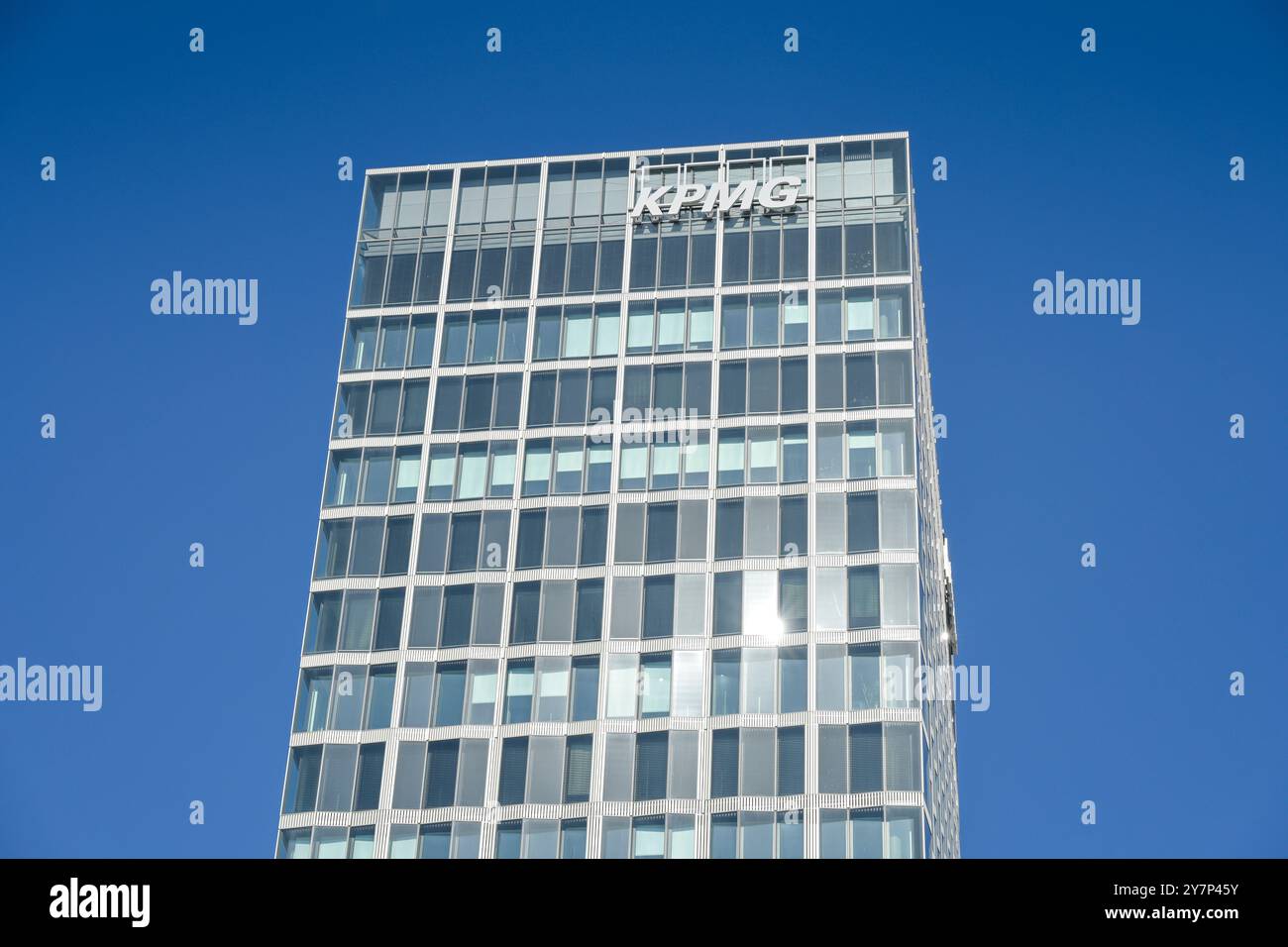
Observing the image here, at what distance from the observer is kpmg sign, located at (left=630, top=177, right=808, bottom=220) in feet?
316

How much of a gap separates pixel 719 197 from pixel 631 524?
68.4 feet

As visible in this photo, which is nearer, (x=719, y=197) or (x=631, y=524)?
(x=631, y=524)

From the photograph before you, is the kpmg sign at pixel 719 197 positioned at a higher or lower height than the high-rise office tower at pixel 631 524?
higher

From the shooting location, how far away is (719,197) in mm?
96938

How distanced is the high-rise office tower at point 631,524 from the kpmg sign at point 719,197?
0.19 m

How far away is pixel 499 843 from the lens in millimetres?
78562

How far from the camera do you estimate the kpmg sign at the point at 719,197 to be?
96250 millimetres

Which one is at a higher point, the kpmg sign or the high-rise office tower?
the kpmg sign

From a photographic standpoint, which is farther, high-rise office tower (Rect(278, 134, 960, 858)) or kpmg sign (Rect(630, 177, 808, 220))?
kpmg sign (Rect(630, 177, 808, 220))

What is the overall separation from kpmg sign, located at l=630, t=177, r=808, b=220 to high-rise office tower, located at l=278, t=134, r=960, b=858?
0.19 m
